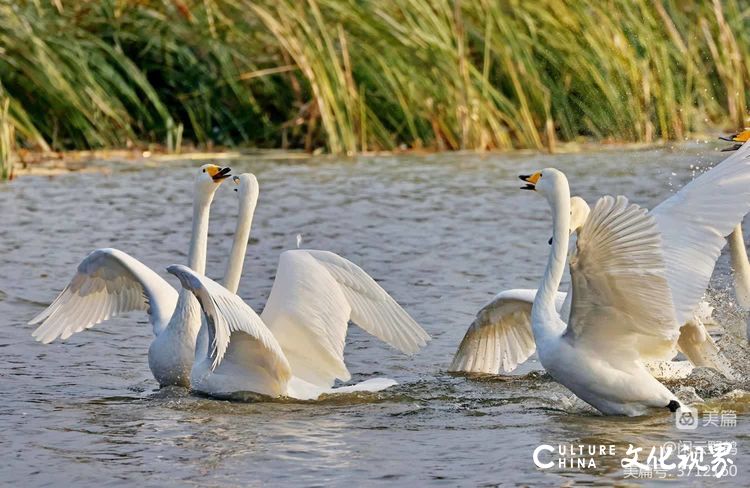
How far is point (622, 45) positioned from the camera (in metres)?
17.4

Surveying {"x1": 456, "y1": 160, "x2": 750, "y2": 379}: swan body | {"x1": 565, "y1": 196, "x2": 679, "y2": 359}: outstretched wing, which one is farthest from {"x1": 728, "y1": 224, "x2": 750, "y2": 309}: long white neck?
{"x1": 565, "y1": 196, "x2": 679, "y2": 359}: outstretched wing

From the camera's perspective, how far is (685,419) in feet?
22.8

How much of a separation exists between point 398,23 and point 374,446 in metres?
11.3

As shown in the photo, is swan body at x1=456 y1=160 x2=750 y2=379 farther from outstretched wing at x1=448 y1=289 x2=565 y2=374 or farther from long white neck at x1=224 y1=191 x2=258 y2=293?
long white neck at x1=224 y1=191 x2=258 y2=293

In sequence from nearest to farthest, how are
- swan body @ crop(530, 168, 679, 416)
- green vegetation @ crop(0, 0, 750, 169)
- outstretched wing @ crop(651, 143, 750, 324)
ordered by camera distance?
swan body @ crop(530, 168, 679, 416) → outstretched wing @ crop(651, 143, 750, 324) → green vegetation @ crop(0, 0, 750, 169)

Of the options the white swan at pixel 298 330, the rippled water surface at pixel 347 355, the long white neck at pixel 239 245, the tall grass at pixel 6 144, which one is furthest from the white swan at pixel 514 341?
the tall grass at pixel 6 144

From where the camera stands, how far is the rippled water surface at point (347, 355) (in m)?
6.28

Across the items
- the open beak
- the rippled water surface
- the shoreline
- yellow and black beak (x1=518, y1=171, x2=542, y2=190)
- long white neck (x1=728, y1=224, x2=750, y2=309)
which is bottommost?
the rippled water surface

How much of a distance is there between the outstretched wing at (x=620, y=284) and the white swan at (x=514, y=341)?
2.90 ft

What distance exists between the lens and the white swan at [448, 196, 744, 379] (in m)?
8.13

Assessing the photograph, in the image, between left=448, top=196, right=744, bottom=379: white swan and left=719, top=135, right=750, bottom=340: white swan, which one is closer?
left=448, top=196, right=744, bottom=379: white swan

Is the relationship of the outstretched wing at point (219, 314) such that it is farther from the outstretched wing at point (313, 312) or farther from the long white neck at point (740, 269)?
the long white neck at point (740, 269)

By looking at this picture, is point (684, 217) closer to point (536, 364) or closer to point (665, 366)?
point (665, 366)

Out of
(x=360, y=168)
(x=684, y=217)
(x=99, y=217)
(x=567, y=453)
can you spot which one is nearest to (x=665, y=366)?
(x=684, y=217)
